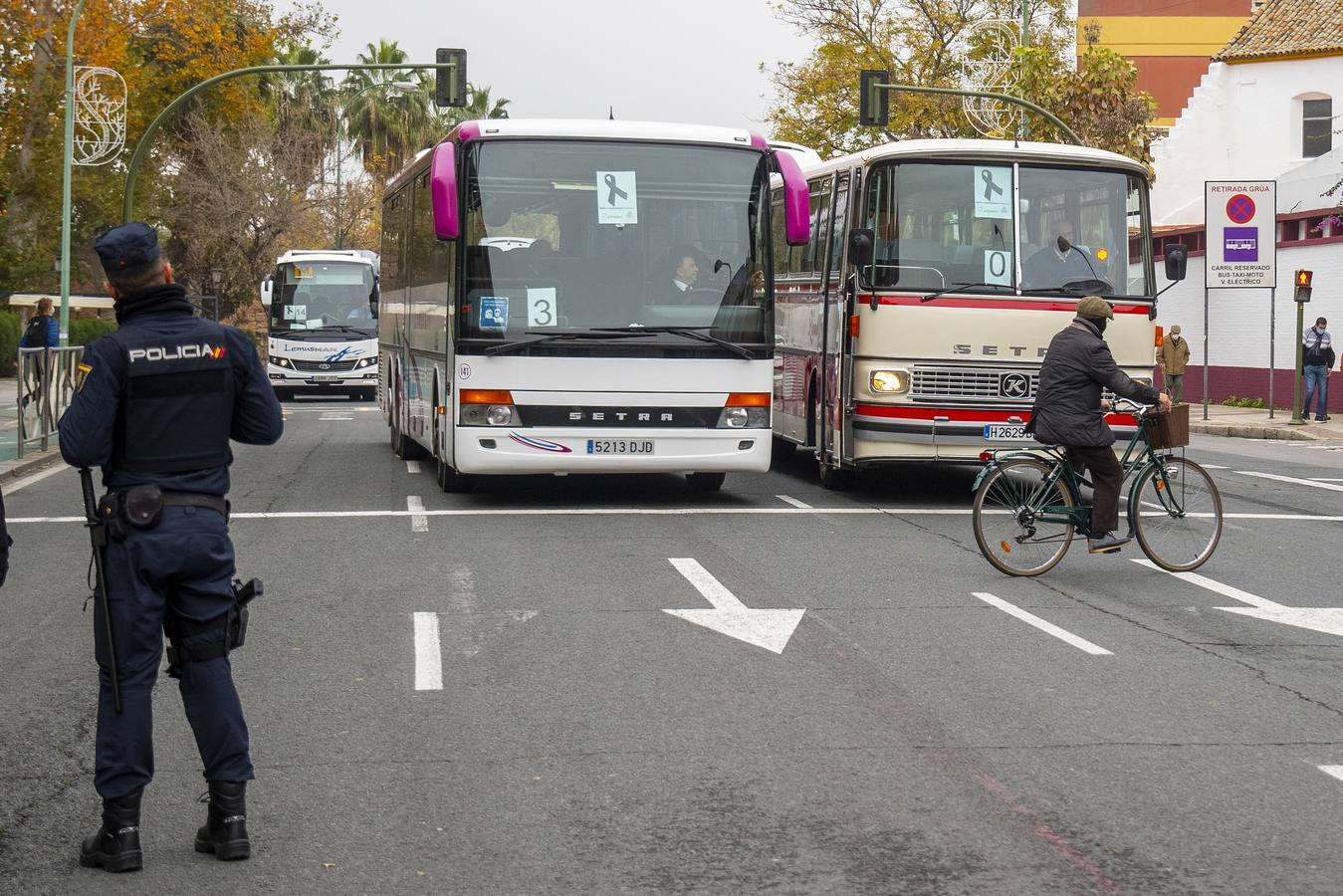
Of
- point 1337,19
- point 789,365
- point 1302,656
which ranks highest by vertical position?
point 1337,19

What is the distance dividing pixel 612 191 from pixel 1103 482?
499cm

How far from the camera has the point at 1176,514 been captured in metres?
11.3

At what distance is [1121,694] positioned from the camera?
293 inches

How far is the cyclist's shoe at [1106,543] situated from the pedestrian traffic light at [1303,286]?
1999cm

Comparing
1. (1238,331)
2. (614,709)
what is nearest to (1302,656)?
(614,709)

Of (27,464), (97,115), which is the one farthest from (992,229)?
(97,115)

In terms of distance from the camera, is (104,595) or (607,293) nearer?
(104,595)

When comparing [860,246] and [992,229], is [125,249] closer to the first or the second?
[860,246]

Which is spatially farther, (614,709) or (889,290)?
(889,290)

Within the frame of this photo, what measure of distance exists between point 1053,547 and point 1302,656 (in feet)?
9.04

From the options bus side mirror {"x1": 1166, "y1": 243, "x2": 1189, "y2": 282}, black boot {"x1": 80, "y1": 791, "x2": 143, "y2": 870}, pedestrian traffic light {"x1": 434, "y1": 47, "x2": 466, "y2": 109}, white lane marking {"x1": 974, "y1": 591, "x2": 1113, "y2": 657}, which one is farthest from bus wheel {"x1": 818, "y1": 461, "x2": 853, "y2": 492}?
pedestrian traffic light {"x1": 434, "y1": 47, "x2": 466, "y2": 109}

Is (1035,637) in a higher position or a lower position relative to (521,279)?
lower

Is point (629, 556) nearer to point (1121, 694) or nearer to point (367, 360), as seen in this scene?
point (1121, 694)

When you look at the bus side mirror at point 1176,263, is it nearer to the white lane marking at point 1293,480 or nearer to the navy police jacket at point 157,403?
the white lane marking at point 1293,480
